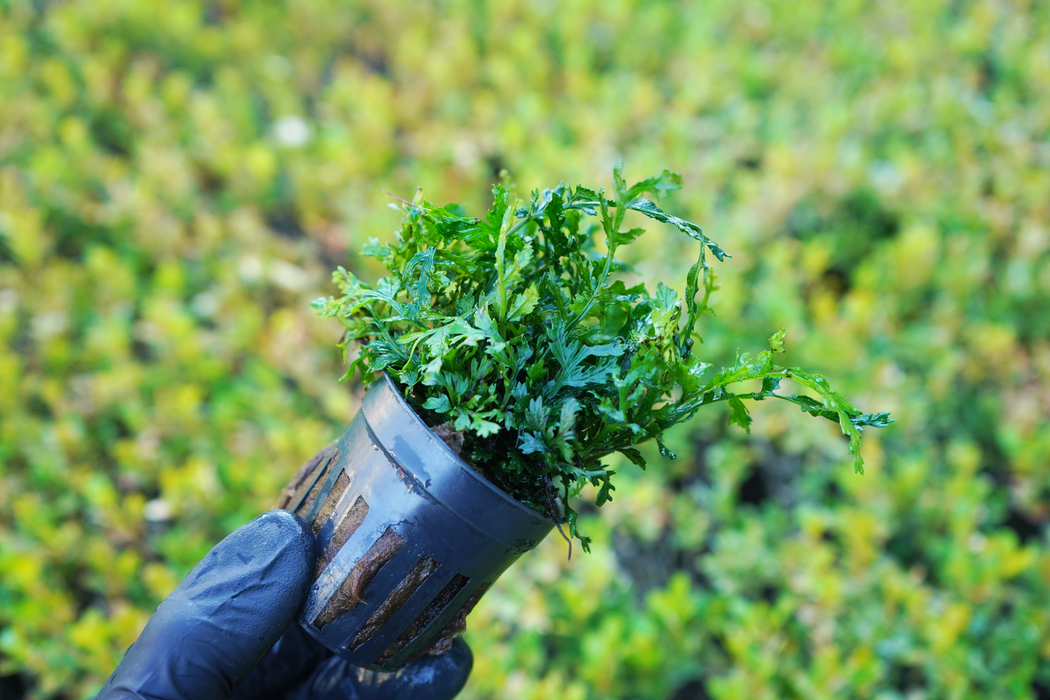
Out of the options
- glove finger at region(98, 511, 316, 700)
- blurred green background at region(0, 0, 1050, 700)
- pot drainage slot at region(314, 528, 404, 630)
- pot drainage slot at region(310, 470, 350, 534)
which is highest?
blurred green background at region(0, 0, 1050, 700)

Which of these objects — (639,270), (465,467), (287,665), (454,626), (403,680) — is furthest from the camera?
(639,270)

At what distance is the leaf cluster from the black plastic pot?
0.06 metres

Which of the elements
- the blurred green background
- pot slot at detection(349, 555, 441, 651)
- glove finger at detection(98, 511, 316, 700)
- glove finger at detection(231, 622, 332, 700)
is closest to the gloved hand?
glove finger at detection(98, 511, 316, 700)

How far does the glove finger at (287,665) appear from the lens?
1.66m

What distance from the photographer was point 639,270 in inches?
112

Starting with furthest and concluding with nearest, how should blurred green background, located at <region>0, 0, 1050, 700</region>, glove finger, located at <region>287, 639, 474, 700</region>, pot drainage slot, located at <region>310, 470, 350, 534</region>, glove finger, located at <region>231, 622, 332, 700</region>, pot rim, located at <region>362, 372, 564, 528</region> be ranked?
blurred green background, located at <region>0, 0, 1050, 700</region> < glove finger, located at <region>231, 622, 332, 700</region> < glove finger, located at <region>287, 639, 474, 700</region> < pot drainage slot, located at <region>310, 470, 350, 534</region> < pot rim, located at <region>362, 372, 564, 528</region>

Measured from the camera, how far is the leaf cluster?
109cm

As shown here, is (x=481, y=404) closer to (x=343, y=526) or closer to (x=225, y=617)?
(x=343, y=526)

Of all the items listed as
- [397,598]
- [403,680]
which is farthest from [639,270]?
[397,598]

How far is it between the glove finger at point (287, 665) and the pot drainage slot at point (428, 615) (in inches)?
21.4

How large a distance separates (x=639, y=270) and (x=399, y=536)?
195cm

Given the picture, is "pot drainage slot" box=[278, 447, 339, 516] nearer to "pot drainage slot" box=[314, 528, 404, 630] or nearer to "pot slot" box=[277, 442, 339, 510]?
"pot slot" box=[277, 442, 339, 510]

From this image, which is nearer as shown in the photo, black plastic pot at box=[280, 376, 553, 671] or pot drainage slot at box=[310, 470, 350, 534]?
black plastic pot at box=[280, 376, 553, 671]

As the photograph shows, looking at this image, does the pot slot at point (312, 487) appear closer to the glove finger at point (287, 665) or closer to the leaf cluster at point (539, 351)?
the leaf cluster at point (539, 351)
